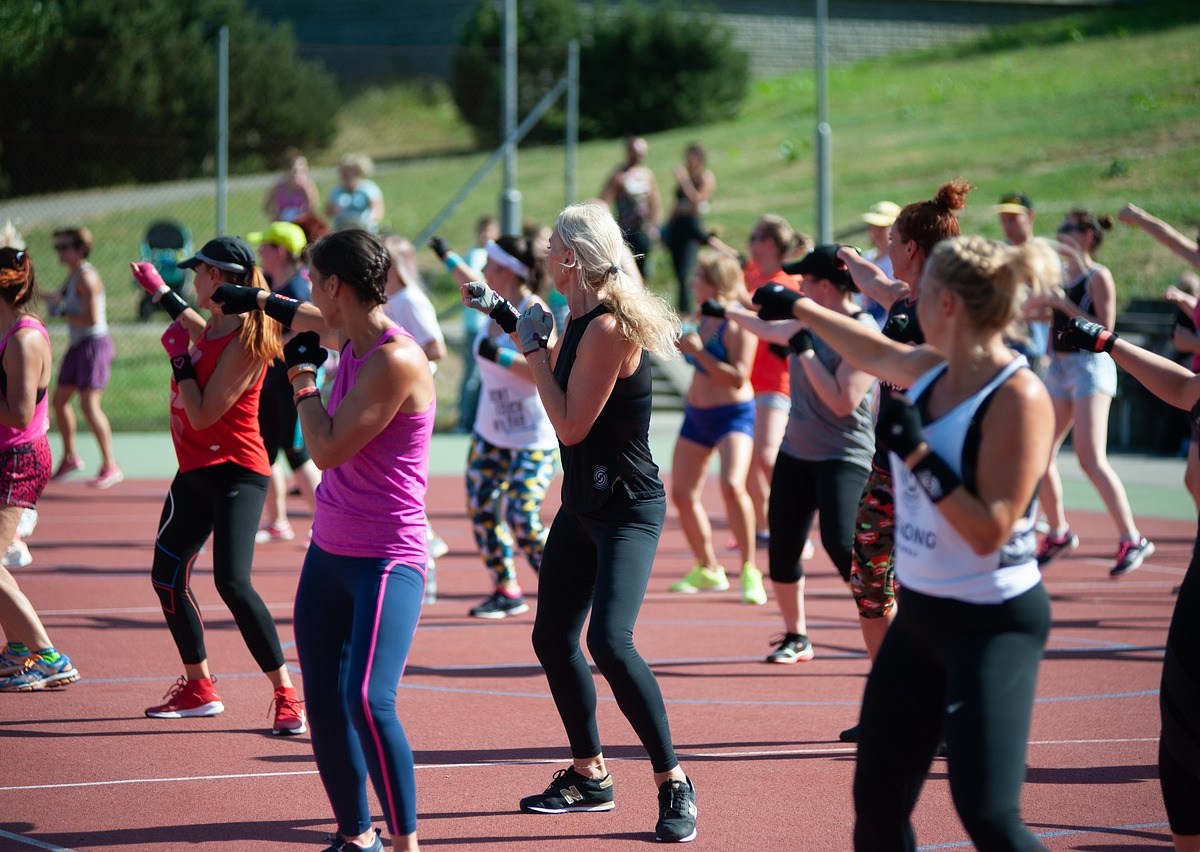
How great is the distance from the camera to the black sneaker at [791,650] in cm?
700

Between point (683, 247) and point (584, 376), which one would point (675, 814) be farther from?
point (683, 247)

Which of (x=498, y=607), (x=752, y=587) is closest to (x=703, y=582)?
(x=752, y=587)

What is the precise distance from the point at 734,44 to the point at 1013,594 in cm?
3508

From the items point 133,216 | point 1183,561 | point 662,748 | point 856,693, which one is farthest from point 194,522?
point 133,216

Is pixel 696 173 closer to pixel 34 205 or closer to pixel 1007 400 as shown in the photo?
pixel 34 205

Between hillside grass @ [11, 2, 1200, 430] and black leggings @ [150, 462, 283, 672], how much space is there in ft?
37.6

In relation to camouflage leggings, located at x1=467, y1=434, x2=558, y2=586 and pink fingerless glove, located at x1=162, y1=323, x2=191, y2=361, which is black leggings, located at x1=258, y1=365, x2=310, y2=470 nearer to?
camouflage leggings, located at x1=467, y1=434, x2=558, y2=586

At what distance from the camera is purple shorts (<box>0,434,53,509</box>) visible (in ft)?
20.1

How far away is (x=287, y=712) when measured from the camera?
18.6 feet

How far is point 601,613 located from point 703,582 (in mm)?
4537

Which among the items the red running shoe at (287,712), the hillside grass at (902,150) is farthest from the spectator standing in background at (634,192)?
the red running shoe at (287,712)

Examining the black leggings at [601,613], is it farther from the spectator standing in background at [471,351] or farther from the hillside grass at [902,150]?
the hillside grass at [902,150]

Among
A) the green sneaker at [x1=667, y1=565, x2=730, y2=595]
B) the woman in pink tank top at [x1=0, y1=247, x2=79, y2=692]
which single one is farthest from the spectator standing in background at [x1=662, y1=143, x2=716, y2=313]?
the woman in pink tank top at [x1=0, y1=247, x2=79, y2=692]

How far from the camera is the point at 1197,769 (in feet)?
12.8
